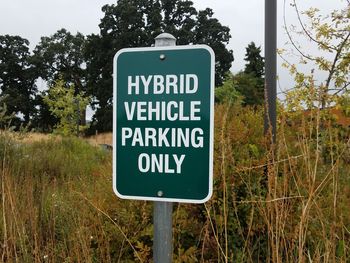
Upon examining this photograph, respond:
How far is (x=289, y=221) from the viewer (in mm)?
3047

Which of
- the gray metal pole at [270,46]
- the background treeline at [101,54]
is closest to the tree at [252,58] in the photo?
the background treeline at [101,54]

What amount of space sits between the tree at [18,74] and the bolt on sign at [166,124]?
5787 centimetres

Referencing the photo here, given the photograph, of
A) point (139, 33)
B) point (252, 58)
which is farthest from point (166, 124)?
point (139, 33)

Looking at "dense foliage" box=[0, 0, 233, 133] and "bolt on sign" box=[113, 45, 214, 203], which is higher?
"dense foliage" box=[0, 0, 233, 133]

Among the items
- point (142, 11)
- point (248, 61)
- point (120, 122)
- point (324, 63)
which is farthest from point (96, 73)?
point (120, 122)

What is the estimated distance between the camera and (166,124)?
5.24ft

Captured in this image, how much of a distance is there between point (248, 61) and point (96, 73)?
18326 millimetres

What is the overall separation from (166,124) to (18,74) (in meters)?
65.2

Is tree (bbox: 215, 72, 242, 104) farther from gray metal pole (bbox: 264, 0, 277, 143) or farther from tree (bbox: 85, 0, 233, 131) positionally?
tree (bbox: 85, 0, 233, 131)

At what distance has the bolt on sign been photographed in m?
1.58

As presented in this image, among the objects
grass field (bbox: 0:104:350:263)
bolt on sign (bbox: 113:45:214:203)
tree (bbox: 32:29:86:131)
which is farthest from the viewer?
tree (bbox: 32:29:86:131)

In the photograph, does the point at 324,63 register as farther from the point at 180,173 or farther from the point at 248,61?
the point at 248,61

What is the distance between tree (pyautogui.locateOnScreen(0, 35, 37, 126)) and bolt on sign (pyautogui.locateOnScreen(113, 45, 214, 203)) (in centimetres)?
5787

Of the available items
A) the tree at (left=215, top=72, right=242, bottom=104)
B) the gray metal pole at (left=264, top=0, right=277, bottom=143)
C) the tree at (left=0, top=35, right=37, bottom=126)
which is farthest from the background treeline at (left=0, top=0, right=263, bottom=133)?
the gray metal pole at (left=264, top=0, right=277, bottom=143)
